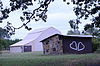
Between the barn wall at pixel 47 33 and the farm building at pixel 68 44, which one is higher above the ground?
the barn wall at pixel 47 33

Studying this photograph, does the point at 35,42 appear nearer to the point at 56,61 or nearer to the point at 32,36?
the point at 32,36

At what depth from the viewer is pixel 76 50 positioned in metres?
45.3

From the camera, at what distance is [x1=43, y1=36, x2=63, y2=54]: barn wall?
44594 millimetres

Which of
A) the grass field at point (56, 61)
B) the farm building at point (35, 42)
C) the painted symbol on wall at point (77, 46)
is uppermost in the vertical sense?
the farm building at point (35, 42)

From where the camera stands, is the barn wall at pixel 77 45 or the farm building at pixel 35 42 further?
the farm building at pixel 35 42

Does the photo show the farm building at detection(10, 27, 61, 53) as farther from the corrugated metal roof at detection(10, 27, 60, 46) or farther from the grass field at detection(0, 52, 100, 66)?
the grass field at detection(0, 52, 100, 66)

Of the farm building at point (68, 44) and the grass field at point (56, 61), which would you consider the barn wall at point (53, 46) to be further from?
the grass field at point (56, 61)

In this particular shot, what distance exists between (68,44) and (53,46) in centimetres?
331

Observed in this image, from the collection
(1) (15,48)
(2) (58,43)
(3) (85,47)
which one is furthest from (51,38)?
(1) (15,48)

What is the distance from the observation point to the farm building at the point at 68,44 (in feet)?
145

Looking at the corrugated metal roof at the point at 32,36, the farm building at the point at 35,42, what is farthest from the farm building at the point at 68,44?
the corrugated metal roof at the point at 32,36

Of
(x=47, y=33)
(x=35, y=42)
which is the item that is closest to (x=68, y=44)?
(x=35, y=42)

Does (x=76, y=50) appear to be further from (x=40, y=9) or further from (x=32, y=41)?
(x=32, y=41)

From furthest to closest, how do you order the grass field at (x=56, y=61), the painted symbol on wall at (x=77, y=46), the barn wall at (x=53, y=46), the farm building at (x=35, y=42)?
the farm building at (x=35, y=42), the painted symbol on wall at (x=77, y=46), the barn wall at (x=53, y=46), the grass field at (x=56, y=61)
